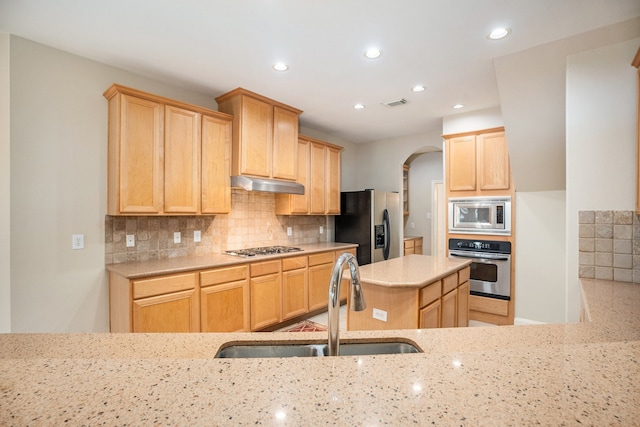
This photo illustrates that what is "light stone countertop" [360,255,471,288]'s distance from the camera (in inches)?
85.9

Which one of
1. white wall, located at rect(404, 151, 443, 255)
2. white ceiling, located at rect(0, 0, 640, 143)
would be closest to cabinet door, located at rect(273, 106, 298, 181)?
white ceiling, located at rect(0, 0, 640, 143)

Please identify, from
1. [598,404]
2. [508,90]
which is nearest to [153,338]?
[598,404]

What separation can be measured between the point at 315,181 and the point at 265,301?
5.94 ft

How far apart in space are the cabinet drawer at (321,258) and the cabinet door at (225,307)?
97 centimetres

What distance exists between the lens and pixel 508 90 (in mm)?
2875

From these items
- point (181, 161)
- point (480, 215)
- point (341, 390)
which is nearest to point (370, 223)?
point (480, 215)

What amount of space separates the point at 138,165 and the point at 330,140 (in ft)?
10.3

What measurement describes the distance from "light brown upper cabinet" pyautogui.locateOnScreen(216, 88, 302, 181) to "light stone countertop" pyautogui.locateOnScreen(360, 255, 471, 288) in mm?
1687

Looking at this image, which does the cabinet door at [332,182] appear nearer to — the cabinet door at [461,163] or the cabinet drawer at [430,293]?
the cabinet door at [461,163]

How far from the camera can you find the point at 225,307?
3.06 meters

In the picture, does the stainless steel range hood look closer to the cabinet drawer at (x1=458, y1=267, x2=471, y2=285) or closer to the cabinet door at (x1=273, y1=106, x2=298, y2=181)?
the cabinet door at (x1=273, y1=106, x2=298, y2=181)

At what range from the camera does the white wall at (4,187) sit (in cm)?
230

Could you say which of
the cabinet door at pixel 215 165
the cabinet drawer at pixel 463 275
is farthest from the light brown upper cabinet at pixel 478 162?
the cabinet door at pixel 215 165

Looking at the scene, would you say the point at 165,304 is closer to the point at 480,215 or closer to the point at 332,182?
the point at 332,182
